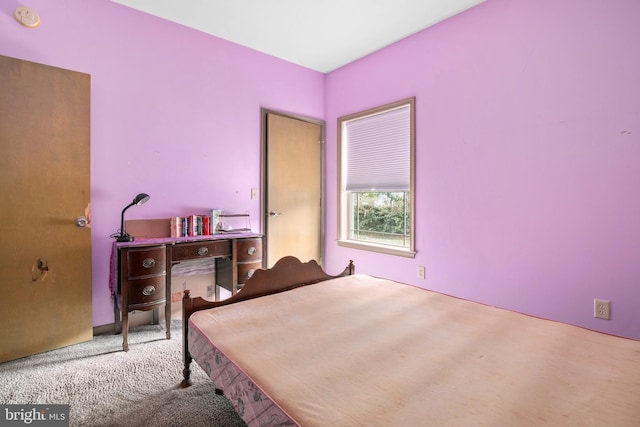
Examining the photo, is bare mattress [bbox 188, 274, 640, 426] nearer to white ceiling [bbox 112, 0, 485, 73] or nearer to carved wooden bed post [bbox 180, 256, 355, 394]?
carved wooden bed post [bbox 180, 256, 355, 394]

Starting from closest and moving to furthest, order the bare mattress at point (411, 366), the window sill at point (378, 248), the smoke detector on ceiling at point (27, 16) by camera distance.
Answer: the bare mattress at point (411, 366) → the smoke detector on ceiling at point (27, 16) → the window sill at point (378, 248)

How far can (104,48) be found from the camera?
2.63 m

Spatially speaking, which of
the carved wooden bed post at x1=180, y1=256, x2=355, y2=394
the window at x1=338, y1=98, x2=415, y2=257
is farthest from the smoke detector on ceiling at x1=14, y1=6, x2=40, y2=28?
the window at x1=338, y1=98, x2=415, y2=257

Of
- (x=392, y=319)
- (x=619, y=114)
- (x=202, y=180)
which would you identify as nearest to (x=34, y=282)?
(x=202, y=180)

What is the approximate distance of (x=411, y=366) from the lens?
1.11 meters

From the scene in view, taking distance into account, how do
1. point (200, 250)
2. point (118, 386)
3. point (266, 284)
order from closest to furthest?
point (118, 386) < point (266, 284) < point (200, 250)

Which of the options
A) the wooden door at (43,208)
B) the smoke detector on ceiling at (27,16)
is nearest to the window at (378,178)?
the wooden door at (43,208)

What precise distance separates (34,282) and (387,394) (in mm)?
2580

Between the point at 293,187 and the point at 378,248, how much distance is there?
1232 mm

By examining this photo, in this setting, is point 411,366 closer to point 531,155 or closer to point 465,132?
point 531,155

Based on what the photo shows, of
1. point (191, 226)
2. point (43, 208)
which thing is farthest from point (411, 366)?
point (43, 208)

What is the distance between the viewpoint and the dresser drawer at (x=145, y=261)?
236 cm

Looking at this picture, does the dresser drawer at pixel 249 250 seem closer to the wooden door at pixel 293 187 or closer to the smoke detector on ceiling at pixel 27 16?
the wooden door at pixel 293 187

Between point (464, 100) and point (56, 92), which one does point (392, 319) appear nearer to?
point (464, 100)
